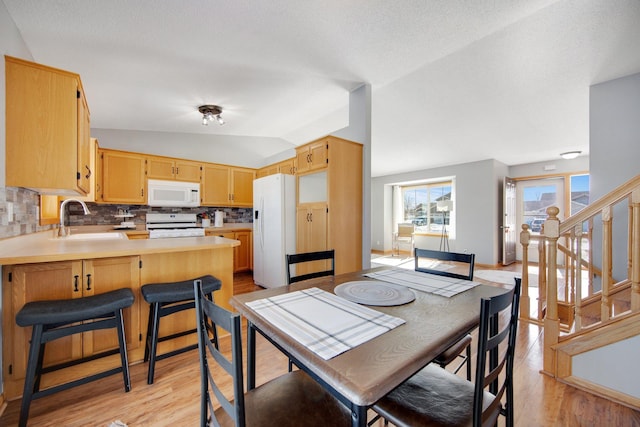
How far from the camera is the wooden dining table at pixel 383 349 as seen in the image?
61 centimetres

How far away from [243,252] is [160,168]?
2.06 meters

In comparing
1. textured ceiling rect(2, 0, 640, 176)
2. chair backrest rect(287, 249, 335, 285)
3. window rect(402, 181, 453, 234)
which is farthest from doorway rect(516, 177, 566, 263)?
chair backrest rect(287, 249, 335, 285)

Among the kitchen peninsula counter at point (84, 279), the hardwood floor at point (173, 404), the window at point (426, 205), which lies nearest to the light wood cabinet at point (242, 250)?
the kitchen peninsula counter at point (84, 279)

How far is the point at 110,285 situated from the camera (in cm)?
184

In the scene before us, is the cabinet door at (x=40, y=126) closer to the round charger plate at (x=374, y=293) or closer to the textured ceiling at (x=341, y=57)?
the textured ceiling at (x=341, y=57)

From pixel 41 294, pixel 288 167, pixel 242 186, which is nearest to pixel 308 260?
pixel 41 294

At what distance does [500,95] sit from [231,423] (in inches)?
165

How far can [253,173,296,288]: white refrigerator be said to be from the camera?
3.55 metres

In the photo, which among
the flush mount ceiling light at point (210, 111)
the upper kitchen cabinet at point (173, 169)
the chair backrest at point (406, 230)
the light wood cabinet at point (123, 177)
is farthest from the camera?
the chair backrest at point (406, 230)

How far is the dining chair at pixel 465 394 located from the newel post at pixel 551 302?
1.24m

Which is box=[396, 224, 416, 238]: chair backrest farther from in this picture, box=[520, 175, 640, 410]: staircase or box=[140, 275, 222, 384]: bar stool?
box=[140, 275, 222, 384]: bar stool

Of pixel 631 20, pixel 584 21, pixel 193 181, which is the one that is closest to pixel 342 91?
pixel 584 21

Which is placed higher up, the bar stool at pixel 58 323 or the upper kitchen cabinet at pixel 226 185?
→ the upper kitchen cabinet at pixel 226 185

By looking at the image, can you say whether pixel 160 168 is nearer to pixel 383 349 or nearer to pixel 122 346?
pixel 122 346
